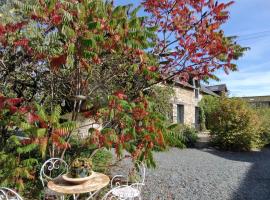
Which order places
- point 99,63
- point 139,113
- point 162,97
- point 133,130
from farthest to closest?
1. point 162,97
2. point 99,63
3. point 139,113
4. point 133,130

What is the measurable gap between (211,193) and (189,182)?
77cm

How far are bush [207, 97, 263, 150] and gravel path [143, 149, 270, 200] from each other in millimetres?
2013

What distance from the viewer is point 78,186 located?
11.2ft

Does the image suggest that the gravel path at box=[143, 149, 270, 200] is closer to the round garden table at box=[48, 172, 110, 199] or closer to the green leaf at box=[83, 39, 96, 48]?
the round garden table at box=[48, 172, 110, 199]

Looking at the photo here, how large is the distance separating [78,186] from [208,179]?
4017 mm

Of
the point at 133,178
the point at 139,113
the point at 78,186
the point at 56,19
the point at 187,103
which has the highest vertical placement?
the point at 56,19

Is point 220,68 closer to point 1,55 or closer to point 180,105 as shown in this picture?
point 1,55

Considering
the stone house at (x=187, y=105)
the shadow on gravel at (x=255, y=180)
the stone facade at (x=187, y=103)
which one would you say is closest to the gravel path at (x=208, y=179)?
the shadow on gravel at (x=255, y=180)

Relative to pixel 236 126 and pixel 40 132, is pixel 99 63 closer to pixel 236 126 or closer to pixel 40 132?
pixel 40 132

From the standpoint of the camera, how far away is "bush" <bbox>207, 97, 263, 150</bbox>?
37.6 ft

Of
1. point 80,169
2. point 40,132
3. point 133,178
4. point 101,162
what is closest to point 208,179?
point 133,178

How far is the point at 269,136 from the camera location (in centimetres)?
1295

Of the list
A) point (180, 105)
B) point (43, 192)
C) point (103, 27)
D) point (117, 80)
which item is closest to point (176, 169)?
point (117, 80)

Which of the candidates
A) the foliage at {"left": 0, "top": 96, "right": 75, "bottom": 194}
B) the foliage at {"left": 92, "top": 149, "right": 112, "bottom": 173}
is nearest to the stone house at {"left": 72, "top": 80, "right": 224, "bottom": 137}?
the foliage at {"left": 92, "top": 149, "right": 112, "bottom": 173}
